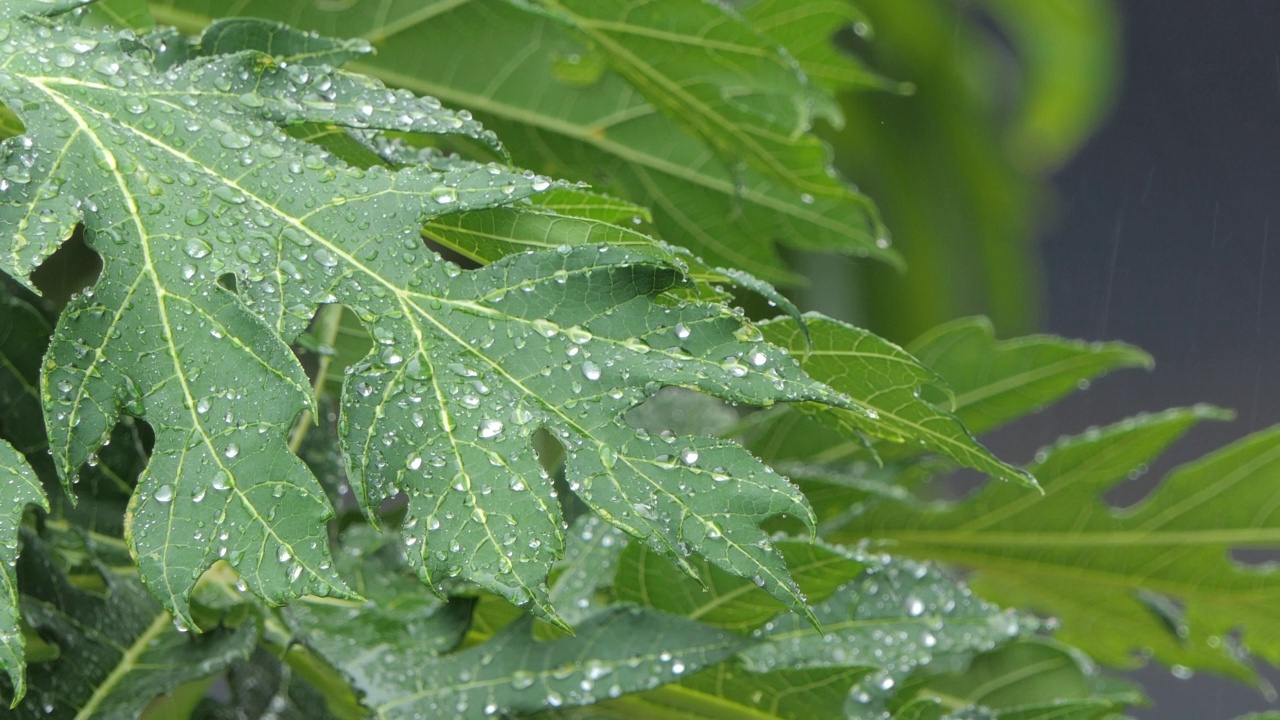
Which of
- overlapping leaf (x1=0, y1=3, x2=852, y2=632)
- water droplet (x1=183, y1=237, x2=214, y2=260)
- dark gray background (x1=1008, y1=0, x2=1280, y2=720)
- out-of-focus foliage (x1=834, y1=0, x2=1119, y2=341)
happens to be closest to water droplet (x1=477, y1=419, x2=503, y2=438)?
overlapping leaf (x1=0, y1=3, x2=852, y2=632)

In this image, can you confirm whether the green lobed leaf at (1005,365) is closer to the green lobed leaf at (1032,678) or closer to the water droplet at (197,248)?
the green lobed leaf at (1032,678)

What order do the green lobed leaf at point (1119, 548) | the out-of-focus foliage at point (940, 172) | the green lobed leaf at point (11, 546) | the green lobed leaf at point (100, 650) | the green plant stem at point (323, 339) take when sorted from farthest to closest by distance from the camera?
the out-of-focus foliage at point (940, 172)
the green lobed leaf at point (1119, 548)
the green plant stem at point (323, 339)
the green lobed leaf at point (100, 650)
the green lobed leaf at point (11, 546)

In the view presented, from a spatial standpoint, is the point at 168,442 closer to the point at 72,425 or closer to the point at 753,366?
the point at 72,425

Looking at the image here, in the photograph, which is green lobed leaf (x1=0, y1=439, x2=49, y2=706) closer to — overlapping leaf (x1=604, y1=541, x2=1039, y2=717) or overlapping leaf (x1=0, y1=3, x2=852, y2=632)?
overlapping leaf (x1=0, y1=3, x2=852, y2=632)

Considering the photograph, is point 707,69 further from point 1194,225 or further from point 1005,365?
point 1194,225

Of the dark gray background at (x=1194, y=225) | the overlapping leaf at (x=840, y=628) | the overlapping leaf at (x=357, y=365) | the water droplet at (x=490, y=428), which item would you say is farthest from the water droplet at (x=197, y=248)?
the dark gray background at (x=1194, y=225)

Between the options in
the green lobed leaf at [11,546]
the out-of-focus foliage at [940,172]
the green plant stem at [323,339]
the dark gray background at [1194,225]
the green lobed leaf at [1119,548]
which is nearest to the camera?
the green lobed leaf at [11,546]
